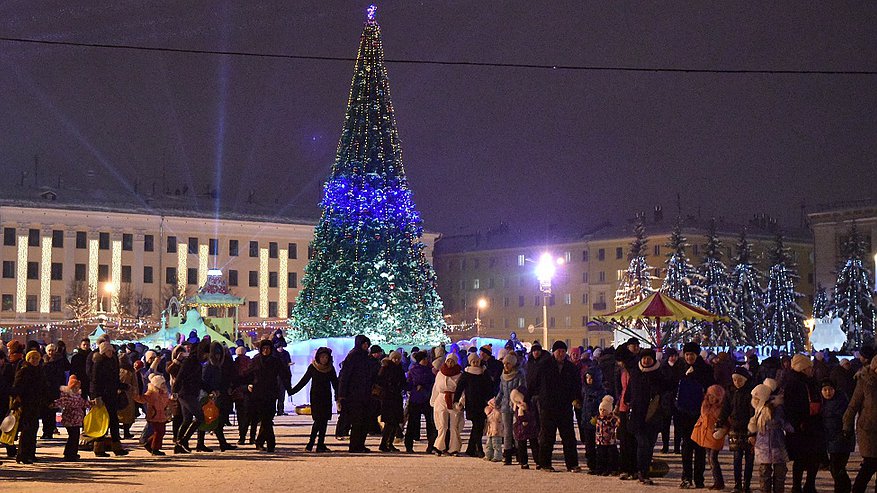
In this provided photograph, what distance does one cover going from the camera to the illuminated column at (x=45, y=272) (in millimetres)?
85188

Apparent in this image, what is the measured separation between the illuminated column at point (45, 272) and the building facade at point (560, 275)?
2713 cm

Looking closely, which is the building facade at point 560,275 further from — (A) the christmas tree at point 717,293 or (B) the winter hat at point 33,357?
(B) the winter hat at point 33,357

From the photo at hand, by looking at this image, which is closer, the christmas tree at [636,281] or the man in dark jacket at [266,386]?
the man in dark jacket at [266,386]

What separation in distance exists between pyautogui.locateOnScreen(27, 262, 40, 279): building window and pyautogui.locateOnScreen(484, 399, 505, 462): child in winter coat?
71.9 metres

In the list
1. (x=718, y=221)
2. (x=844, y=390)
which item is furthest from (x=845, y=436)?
(x=718, y=221)

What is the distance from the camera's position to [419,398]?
2002cm

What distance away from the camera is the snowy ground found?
14.1 metres

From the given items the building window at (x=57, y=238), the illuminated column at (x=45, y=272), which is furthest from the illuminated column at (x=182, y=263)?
the illuminated column at (x=45, y=272)

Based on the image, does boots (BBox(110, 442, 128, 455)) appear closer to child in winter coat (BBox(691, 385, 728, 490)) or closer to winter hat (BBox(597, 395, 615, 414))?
winter hat (BBox(597, 395, 615, 414))

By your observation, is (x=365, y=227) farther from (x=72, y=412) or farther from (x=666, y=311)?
(x=72, y=412)

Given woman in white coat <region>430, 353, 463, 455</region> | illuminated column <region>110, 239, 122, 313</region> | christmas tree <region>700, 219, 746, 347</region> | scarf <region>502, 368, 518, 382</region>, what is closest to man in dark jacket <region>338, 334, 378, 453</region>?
woman in white coat <region>430, 353, 463, 455</region>

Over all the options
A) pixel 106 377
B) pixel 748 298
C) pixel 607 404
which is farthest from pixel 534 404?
pixel 748 298

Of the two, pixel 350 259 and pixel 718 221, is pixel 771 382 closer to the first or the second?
pixel 350 259

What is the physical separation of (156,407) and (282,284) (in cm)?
7716
